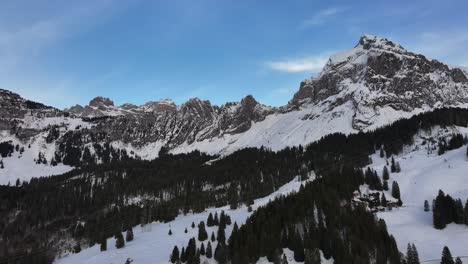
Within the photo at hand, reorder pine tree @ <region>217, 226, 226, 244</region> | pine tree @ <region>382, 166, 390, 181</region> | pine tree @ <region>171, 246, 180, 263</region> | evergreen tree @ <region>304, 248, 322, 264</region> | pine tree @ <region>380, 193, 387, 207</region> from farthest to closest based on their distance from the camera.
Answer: pine tree @ <region>382, 166, 390, 181</region>
pine tree @ <region>380, 193, 387, 207</region>
pine tree @ <region>217, 226, 226, 244</region>
pine tree @ <region>171, 246, 180, 263</region>
evergreen tree @ <region>304, 248, 322, 264</region>

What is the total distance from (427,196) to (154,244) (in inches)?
3579

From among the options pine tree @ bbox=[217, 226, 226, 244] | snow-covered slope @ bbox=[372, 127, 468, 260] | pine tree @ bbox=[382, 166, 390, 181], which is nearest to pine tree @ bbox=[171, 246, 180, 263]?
pine tree @ bbox=[217, 226, 226, 244]

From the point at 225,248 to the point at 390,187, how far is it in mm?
72068

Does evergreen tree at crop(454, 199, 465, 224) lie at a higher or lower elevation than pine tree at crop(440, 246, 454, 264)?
higher

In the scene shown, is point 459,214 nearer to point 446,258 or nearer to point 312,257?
point 446,258

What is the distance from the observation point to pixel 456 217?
391 ft

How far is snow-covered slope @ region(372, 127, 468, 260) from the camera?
108250 mm

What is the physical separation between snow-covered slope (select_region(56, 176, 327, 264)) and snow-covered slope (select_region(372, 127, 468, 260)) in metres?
33.1

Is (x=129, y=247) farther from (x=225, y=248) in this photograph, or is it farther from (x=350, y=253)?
(x=350, y=253)

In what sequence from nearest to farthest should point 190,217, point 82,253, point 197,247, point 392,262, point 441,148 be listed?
point 392,262
point 197,247
point 82,253
point 190,217
point 441,148

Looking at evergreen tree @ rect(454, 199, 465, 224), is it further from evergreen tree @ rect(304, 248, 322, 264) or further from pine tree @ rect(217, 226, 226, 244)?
pine tree @ rect(217, 226, 226, 244)

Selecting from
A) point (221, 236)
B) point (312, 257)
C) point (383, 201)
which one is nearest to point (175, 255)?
point (221, 236)

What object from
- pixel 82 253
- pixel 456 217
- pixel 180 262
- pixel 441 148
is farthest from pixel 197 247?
pixel 441 148

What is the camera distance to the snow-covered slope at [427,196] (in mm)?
108250
